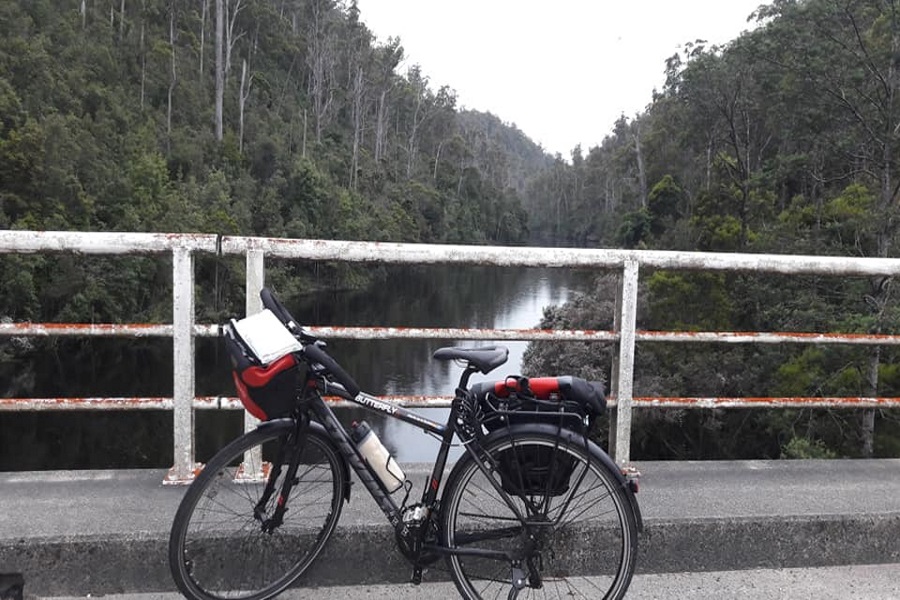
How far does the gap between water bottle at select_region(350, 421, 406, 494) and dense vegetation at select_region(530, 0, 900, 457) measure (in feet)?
35.6

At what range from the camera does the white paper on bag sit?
7.59 feet

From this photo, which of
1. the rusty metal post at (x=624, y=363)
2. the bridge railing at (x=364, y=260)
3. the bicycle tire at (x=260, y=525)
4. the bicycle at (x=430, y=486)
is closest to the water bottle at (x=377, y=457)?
the bicycle at (x=430, y=486)

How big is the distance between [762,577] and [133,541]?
7.88 feet

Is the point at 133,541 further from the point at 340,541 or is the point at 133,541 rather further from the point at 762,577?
the point at 762,577

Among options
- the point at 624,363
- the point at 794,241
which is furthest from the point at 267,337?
the point at 794,241

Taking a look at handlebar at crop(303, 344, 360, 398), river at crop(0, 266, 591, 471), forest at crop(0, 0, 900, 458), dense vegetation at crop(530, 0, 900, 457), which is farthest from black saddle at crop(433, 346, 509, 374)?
forest at crop(0, 0, 900, 458)

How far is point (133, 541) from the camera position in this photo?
2.62 m

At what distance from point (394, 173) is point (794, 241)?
182 feet

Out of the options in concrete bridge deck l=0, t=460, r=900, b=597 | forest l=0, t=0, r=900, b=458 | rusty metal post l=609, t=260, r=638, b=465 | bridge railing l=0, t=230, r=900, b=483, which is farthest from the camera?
forest l=0, t=0, r=900, b=458

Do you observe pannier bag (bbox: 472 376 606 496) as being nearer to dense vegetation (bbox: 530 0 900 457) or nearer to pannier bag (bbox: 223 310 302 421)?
pannier bag (bbox: 223 310 302 421)

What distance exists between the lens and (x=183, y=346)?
9.78ft

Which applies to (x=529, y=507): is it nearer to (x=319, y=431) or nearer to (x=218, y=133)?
(x=319, y=431)

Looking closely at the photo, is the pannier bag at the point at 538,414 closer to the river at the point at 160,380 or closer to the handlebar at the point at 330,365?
the handlebar at the point at 330,365

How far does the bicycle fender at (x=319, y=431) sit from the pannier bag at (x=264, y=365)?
0.06 metres
